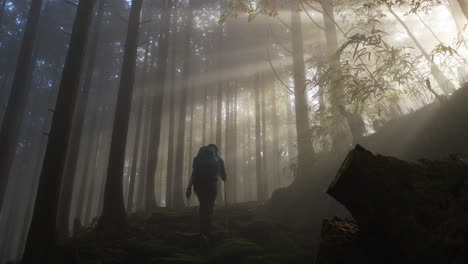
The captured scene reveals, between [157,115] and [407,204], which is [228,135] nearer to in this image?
[157,115]

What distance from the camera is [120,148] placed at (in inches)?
367

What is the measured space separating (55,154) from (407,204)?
25.0 ft

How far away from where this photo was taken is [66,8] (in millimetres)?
24953

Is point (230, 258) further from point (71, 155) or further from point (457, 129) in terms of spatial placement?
point (71, 155)

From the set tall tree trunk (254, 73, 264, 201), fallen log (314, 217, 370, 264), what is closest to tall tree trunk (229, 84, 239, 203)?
tall tree trunk (254, 73, 264, 201)

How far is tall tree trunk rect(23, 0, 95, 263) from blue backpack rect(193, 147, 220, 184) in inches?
129

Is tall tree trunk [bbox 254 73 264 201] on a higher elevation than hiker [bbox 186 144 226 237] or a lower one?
higher

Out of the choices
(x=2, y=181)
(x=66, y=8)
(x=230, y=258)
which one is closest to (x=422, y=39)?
(x=230, y=258)

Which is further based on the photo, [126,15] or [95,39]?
[126,15]

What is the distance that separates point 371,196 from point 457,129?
466 centimetres

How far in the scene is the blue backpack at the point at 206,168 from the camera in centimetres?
709

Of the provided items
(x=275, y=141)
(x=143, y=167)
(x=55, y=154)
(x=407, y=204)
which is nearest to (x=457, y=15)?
(x=407, y=204)

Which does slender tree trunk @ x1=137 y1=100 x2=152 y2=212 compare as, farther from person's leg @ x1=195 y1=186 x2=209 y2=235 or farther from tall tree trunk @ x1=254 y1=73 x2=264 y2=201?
person's leg @ x1=195 y1=186 x2=209 y2=235

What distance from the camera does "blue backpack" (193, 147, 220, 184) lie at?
7.09m
